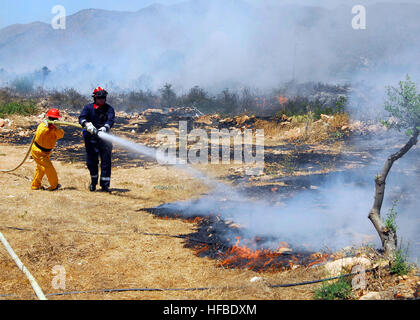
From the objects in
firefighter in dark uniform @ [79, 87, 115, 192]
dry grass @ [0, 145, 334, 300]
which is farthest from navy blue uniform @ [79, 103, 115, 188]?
dry grass @ [0, 145, 334, 300]

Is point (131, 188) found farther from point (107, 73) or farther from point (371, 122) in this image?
point (107, 73)

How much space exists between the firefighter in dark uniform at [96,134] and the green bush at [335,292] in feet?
15.7

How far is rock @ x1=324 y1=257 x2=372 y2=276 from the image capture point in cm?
320

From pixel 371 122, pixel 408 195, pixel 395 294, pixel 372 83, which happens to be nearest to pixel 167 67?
pixel 372 83

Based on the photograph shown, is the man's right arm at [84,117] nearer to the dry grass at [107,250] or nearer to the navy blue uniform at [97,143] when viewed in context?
the navy blue uniform at [97,143]

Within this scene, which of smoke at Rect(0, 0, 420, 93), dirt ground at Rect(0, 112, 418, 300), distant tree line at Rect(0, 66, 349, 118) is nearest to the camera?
dirt ground at Rect(0, 112, 418, 300)

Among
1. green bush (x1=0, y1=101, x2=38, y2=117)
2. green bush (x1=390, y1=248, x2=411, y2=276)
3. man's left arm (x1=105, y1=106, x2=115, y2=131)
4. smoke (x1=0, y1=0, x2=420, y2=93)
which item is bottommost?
green bush (x1=390, y1=248, x2=411, y2=276)

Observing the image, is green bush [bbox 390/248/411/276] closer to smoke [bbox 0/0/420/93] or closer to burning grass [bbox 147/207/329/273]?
burning grass [bbox 147/207/329/273]

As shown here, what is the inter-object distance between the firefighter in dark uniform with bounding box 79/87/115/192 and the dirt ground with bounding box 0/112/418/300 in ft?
1.38

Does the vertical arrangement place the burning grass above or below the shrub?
below

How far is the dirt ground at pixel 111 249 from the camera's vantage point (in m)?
3.14

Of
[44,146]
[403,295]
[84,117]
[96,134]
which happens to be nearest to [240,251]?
[403,295]

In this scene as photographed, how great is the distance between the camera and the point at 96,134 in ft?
20.9

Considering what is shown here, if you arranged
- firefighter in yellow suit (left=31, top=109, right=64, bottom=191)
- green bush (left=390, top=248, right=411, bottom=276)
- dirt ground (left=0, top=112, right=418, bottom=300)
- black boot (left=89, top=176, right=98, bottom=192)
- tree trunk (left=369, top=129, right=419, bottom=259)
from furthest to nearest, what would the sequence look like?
black boot (left=89, top=176, right=98, bottom=192)
firefighter in yellow suit (left=31, top=109, right=64, bottom=191)
tree trunk (left=369, top=129, right=419, bottom=259)
dirt ground (left=0, top=112, right=418, bottom=300)
green bush (left=390, top=248, right=411, bottom=276)
